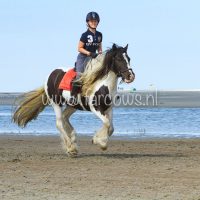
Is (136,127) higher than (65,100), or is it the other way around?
(65,100)

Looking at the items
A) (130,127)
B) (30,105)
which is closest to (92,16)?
(30,105)

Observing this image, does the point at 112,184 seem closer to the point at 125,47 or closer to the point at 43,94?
the point at 125,47

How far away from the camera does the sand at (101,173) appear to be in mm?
9758

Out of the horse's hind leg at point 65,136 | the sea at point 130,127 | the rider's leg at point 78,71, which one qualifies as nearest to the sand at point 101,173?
the horse's hind leg at point 65,136

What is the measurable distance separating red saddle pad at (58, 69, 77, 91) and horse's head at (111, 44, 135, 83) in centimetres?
95

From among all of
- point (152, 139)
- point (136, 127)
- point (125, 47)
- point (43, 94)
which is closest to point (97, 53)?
point (125, 47)

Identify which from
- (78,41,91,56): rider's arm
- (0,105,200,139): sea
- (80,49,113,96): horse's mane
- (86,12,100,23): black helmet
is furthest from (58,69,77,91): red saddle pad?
(0,105,200,139): sea

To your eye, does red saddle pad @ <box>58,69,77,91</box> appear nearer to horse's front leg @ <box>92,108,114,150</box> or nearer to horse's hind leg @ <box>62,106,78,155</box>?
horse's hind leg @ <box>62,106,78,155</box>

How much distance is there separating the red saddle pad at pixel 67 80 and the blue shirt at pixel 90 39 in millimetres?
559

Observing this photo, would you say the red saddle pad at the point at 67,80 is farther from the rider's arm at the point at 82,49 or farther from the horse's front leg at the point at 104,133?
the horse's front leg at the point at 104,133

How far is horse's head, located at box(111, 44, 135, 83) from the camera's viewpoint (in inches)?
550

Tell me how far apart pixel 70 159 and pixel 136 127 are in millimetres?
12456

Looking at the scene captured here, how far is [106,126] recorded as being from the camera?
1400 centimetres

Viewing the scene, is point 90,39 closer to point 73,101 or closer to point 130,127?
point 73,101
